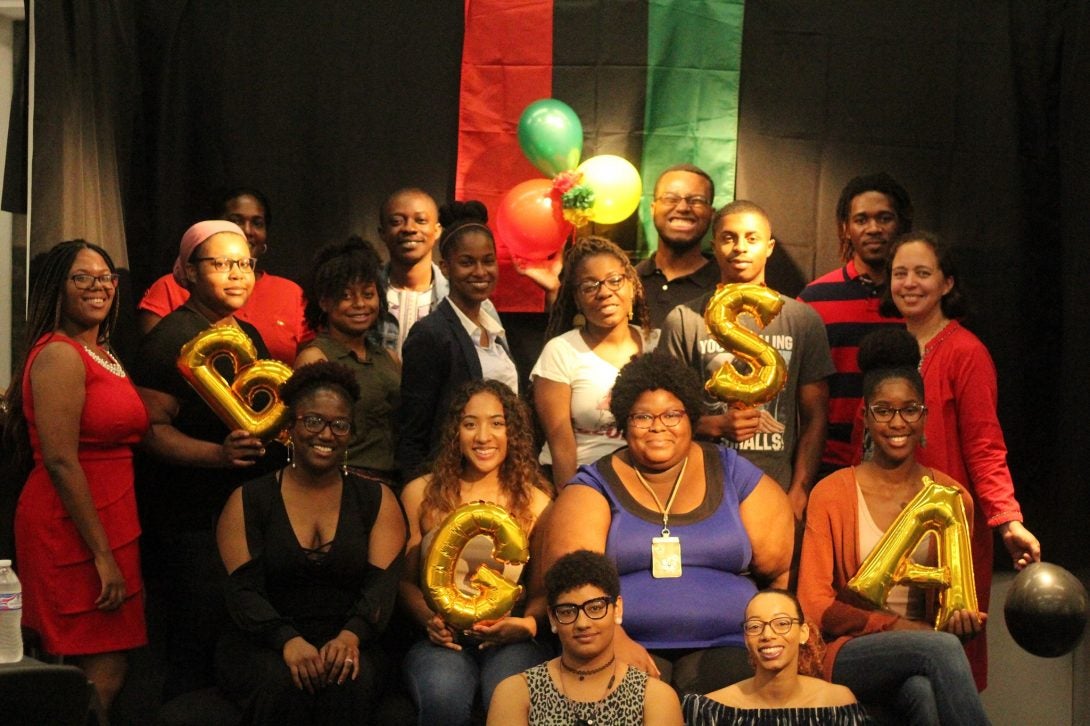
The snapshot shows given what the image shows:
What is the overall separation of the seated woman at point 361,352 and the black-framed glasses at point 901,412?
1.55m

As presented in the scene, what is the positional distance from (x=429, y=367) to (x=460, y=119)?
138cm

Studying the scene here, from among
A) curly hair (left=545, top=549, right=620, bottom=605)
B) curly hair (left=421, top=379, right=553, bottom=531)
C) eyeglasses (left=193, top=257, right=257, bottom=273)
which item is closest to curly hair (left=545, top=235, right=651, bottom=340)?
curly hair (left=421, top=379, right=553, bottom=531)

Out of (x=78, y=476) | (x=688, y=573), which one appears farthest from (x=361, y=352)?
(x=688, y=573)

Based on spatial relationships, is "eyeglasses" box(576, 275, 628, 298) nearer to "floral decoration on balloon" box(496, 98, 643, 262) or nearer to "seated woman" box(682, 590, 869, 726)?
"floral decoration on balloon" box(496, 98, 643, 262)

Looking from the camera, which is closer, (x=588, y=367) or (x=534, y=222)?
(x=588, y=367)

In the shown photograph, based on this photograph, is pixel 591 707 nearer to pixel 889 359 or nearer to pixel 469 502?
pixel 469 502

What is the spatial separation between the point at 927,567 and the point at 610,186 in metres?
1.93

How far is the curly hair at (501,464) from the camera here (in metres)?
4.36

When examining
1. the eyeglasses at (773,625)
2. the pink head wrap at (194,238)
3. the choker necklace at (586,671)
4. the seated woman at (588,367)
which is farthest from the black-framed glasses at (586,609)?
the pink head wrap at (194,238)

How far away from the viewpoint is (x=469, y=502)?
431cm

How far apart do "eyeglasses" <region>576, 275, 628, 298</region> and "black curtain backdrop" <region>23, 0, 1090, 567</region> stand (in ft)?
3.46

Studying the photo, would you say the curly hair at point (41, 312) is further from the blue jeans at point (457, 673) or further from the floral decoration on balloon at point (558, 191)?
the floral decoration on balloon at point (558, 191)

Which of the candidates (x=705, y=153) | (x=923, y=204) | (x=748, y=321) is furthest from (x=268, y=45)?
(x=923, y=204)

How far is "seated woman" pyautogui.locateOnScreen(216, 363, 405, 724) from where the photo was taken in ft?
13.1
